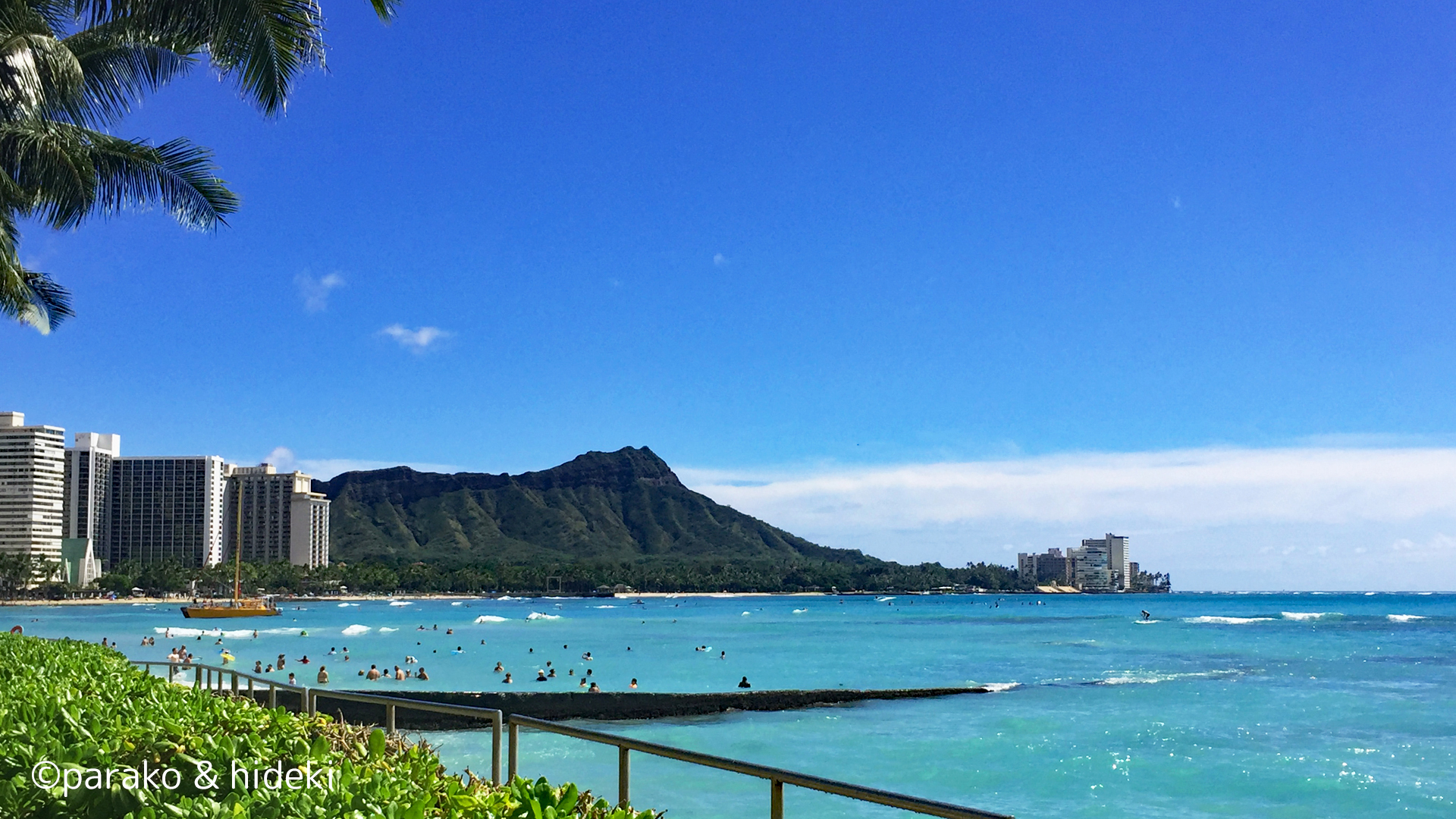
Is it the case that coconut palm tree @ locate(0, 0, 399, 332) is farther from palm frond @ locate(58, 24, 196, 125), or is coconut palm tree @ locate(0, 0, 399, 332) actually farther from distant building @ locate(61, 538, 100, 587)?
distant building @ locate(61, 538, 100, 587)

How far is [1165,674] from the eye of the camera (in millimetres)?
46156

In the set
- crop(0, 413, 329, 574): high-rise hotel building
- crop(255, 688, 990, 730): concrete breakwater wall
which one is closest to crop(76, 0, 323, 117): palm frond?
crop(255, 688, 990, 730): concrete breakwater wall

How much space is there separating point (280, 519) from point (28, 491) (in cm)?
5314

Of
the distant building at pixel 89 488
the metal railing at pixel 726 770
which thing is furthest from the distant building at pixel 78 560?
the metal railing at pixel 726 770

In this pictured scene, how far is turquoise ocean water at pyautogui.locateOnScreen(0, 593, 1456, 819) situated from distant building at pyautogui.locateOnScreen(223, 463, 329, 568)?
325ft

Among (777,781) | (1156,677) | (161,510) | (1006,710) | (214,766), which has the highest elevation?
(161,510)

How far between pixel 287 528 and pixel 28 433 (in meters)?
53.2

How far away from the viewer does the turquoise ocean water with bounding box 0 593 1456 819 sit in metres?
20.9

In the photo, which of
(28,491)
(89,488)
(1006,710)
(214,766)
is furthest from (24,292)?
(89,488)

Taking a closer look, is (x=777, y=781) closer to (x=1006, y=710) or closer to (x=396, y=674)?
(x=1006, y=710)

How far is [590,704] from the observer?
82.2ft

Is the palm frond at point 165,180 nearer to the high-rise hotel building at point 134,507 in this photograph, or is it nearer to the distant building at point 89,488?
the high-rise hotel building at point 134,507

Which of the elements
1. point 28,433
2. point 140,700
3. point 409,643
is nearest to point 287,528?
point 28,433

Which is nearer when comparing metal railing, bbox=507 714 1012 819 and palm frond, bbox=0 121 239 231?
metal railing, bbox=507 714 1012 819
